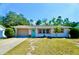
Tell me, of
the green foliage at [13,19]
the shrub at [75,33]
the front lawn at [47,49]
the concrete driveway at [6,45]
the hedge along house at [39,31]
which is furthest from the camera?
the green foliage at [13,19]

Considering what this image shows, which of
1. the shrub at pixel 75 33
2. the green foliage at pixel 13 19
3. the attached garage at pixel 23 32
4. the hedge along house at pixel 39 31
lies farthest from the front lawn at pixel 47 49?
the green foliage at pixel 13 19

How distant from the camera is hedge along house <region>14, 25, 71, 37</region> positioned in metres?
27.1

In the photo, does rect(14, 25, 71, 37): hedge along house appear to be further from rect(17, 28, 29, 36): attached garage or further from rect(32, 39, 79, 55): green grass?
rect(32, 39, 79, 55): green grass

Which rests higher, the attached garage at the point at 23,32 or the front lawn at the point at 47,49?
the front lawn at the point at 47,49

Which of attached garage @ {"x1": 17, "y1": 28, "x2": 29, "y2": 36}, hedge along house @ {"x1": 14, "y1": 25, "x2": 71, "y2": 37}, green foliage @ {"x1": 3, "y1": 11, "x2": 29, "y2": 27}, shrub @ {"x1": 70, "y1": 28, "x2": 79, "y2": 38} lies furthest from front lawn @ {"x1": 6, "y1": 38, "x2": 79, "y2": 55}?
green foliage @ {"x1": 3, "y1": 11, "x2": 29, "y2": 27}

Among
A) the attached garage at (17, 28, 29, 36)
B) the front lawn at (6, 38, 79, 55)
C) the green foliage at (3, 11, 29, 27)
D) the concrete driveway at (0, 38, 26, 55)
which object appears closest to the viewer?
the front lawn at (6, 38, 79, 55)

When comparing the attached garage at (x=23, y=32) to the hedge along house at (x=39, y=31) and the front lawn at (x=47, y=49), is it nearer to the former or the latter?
the hedge along house at (x=39, y=31)

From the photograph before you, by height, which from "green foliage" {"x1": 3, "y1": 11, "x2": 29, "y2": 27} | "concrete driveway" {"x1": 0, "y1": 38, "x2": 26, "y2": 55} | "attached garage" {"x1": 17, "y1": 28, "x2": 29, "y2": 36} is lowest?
"attached garage" {"x1": 17, "y1": 28, "x2": 29, "y2": 36}

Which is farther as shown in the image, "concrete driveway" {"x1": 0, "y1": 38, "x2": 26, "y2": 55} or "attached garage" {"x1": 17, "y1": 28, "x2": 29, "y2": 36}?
"attached garage" {"x1": 17, "y1": 28, "x2": 29, "y2": 36}

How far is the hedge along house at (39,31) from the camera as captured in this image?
27062 millimetres

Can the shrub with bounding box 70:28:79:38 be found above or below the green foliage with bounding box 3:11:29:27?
below

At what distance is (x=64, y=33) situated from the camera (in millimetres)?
27172
